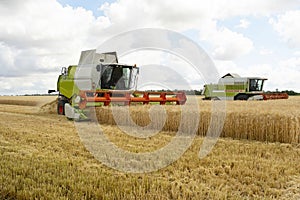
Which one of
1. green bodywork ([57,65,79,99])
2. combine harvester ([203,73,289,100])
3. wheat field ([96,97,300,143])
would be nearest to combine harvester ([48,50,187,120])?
green bodywork ([57,65,79,99])

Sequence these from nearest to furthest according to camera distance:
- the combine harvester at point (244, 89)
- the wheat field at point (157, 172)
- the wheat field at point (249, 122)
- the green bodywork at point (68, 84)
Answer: the wheat field at point (157, 172), the wheat field at point (249, 122), the green bodywork at point (68, 84), the combine harvester at point (244, 89)

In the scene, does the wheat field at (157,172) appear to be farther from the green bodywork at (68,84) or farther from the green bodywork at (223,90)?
the green bodywork at (223,90)

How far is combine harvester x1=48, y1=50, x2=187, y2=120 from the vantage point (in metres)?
11.5

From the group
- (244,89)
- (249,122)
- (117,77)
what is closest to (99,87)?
(117,77)

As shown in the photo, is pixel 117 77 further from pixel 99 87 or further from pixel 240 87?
pixel 240 87

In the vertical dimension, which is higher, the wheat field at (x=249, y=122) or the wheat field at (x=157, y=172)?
the wheat field at (x=249, y=122)

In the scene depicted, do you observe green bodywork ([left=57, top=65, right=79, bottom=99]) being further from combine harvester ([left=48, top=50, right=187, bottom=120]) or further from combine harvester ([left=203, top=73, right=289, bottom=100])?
combine harvester ([left=203, top=73, right=289, bottom=100])

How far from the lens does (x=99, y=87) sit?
13.1 metres

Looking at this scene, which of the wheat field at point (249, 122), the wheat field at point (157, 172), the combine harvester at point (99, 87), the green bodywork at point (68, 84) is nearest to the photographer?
the wheat field at point (157, 172)

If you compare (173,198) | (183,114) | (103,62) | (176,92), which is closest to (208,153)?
(173,198)

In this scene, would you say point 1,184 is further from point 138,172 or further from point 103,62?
point 103,62

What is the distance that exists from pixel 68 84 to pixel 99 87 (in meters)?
1.59

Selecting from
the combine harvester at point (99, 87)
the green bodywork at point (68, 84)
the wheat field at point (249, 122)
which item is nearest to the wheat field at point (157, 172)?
the wheat field at point (249, 122)

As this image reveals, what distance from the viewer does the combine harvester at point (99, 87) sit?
11.5m
